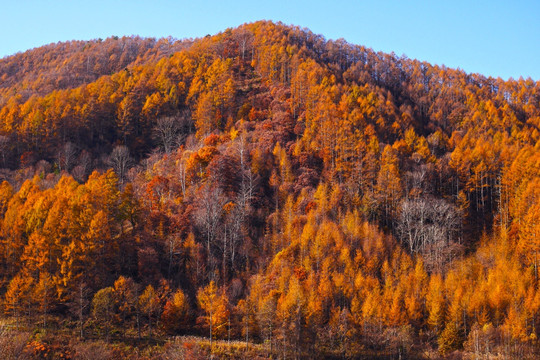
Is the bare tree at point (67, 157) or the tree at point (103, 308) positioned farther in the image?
the bare tree at point (67, 157)

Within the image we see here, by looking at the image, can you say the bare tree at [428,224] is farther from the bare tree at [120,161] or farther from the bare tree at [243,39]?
the bare tree at [243,39]

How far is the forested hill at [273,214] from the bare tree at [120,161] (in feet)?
1.51

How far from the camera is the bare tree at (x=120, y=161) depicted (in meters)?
83.9

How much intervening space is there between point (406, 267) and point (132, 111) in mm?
78783

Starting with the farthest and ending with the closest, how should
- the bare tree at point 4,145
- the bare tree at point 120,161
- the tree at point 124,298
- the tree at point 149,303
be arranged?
the bare tree at point 4,145 < the bare tree at point 120,161 < the tree at point 124,298 < the tree at point 149,303

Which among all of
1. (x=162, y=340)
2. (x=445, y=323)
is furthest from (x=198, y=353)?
(x=445, y=323)

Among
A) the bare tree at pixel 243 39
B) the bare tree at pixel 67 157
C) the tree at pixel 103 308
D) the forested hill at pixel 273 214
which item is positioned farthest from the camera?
the bare tree at pixel 243 39

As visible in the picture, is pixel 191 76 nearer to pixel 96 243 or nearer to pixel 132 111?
pixel 132 111

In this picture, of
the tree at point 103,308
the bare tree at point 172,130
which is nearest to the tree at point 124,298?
the tree at point 103,308

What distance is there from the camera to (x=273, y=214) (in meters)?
65.2

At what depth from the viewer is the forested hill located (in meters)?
48.7

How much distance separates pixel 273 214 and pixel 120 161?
41398 mm

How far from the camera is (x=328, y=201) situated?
220ft

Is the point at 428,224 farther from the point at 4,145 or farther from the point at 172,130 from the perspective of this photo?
the point at 4,145
